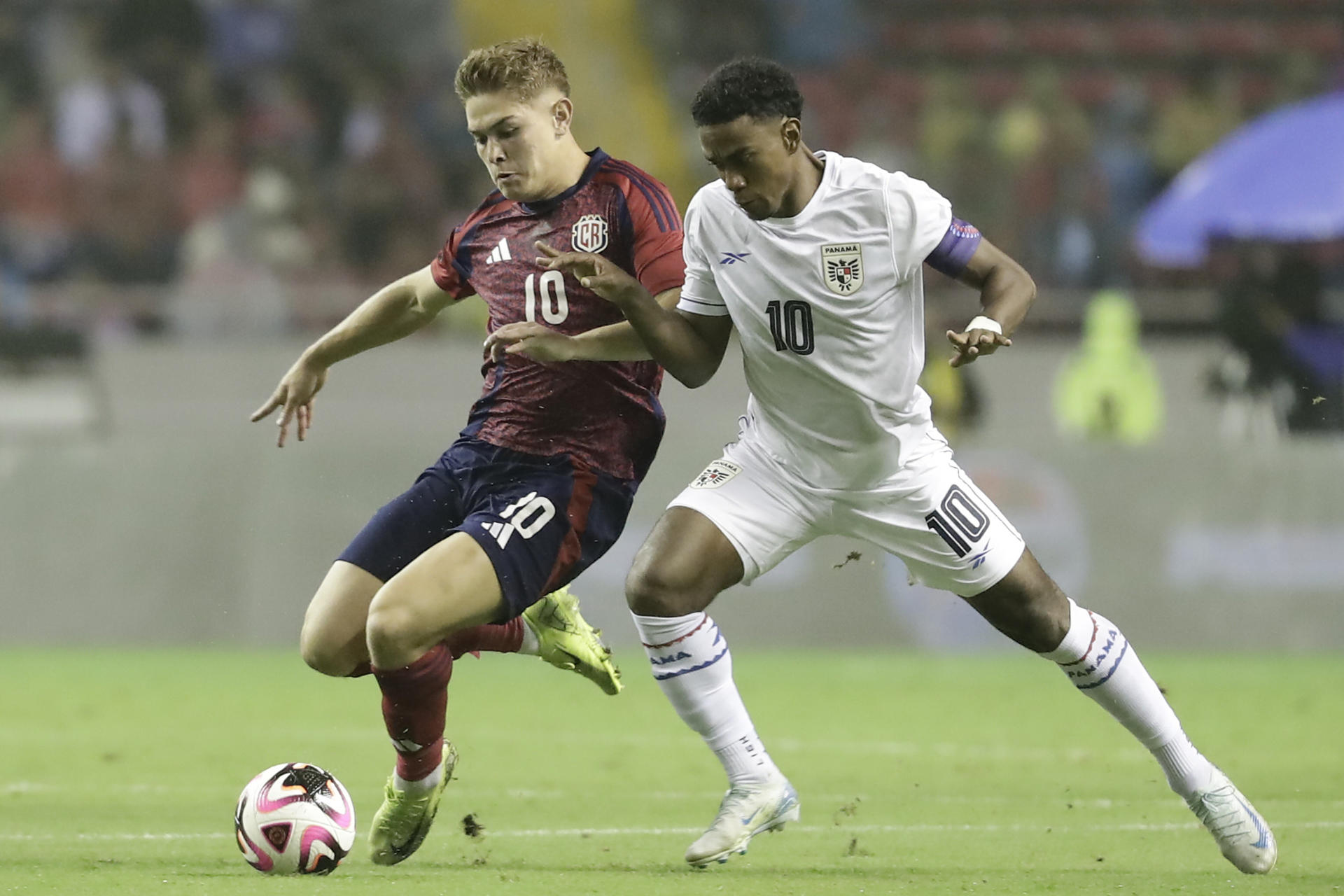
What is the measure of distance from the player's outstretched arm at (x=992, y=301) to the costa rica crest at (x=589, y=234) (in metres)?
1.03

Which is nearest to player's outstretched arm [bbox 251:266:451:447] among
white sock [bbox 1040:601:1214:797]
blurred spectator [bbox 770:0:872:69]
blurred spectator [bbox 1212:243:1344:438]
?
white sock [bbox 1040:601:1214:797]

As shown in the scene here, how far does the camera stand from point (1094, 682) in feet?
18.9

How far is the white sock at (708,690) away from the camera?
19.1 ft

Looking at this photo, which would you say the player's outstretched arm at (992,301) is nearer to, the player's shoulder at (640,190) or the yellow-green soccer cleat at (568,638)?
the player's shoulder at (640,190)

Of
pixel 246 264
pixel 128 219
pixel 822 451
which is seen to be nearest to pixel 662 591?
pixel 822 451

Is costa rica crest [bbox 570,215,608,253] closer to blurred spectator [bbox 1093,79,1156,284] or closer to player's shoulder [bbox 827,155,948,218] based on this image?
player's shoulder [bbox 827,155,948,218]

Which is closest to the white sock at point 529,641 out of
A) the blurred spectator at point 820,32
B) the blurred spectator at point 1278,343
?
the blurred spectator at point 1278,343

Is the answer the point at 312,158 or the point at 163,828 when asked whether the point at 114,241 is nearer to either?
the point at 312,158

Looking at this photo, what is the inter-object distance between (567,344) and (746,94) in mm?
811

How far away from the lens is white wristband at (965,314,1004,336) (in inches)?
205

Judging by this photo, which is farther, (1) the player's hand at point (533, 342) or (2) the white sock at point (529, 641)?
(2) the white sock at point (529, 641)

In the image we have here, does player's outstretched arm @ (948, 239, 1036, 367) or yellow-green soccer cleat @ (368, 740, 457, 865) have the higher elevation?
player's outstretched arm @ (948, 239, 1036, 367)

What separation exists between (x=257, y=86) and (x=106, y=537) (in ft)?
24.9

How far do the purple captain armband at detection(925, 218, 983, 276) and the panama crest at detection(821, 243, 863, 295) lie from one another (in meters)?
0.21
